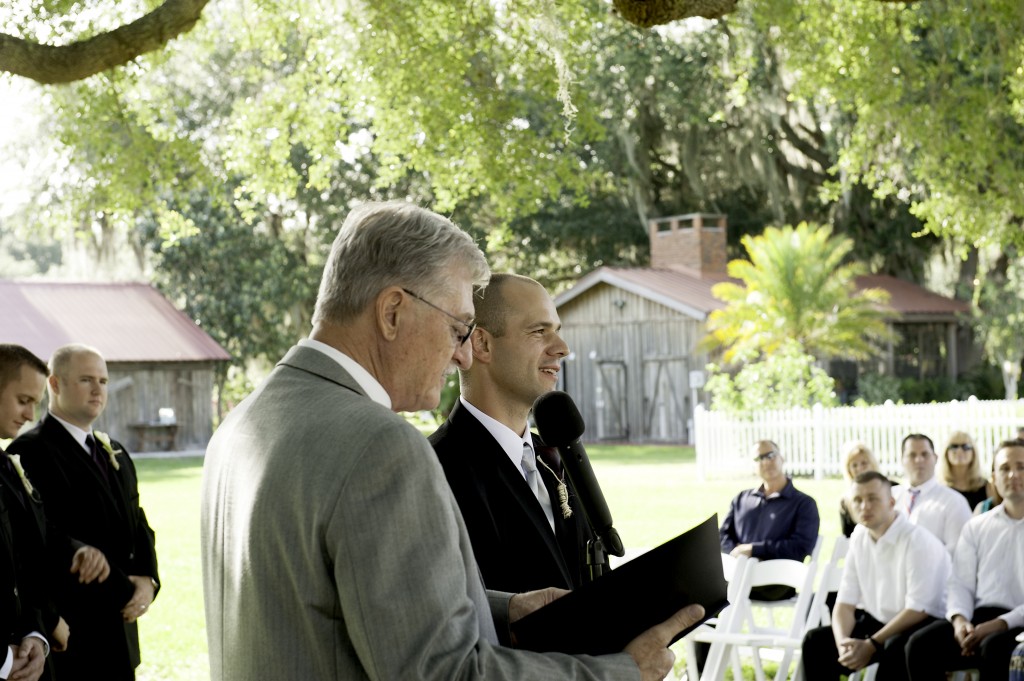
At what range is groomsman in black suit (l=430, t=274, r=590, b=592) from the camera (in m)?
3.10

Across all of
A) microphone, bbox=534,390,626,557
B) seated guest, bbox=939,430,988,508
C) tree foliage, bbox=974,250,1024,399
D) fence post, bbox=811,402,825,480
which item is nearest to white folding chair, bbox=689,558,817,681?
seated guest, bbox=939,430,988,508

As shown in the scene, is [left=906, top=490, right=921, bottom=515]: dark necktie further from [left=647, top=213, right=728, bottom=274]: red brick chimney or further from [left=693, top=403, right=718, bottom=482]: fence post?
[left=647, top=213, right=728, bottom=274]: red brick chimney

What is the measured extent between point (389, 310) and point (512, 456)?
4.21 ft

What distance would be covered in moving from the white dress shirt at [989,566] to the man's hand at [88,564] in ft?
13.5

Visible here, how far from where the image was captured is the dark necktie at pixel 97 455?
5793 millimetres

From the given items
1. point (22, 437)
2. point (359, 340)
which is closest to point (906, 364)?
point (22, 437)

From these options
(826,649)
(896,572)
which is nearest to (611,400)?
(826,649)

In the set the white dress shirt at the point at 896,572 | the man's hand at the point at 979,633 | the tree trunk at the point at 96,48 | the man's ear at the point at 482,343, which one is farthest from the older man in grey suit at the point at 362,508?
the white dress shirt at the point at 896,572

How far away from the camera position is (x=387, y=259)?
2.21 meters

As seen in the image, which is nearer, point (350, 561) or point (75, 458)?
point (350, 561)

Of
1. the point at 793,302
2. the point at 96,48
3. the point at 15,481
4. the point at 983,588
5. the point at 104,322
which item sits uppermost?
the point at 96,48

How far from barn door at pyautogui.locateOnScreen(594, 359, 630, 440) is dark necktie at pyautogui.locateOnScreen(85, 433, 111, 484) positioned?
28.3 m

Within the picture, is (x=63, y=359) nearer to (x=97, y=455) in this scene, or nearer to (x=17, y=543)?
(x=97, y=455)

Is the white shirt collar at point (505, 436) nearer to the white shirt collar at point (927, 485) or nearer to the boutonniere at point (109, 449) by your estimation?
the boutonniere at point (109, 449)
